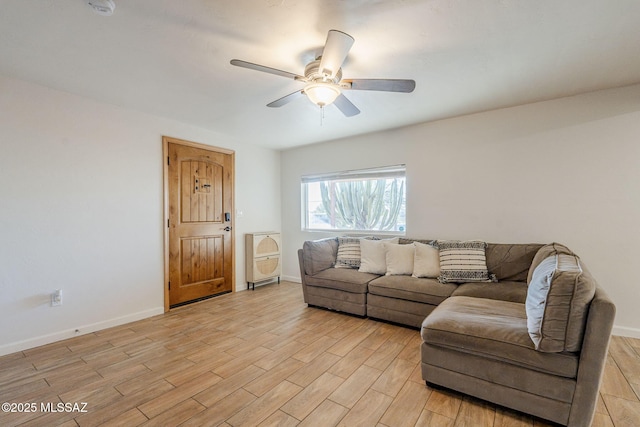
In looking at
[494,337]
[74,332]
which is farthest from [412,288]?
[74,332]

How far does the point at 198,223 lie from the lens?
3820mm

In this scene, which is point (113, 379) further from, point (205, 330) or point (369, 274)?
point (369, 274)

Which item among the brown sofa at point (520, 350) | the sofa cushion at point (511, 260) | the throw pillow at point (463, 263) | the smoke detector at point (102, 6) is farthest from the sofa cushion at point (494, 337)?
the smoke detector at point (102, 6)

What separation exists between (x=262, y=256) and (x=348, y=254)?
5.06ft

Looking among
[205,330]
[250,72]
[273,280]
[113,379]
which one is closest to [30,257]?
[113,379]

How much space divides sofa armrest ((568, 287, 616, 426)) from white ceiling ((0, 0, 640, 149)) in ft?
5.40

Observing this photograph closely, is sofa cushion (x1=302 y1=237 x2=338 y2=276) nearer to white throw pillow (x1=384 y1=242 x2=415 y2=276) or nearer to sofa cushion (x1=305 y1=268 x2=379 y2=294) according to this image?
sofa cushion (x1=305 y1=268 x2=379 y2=294)

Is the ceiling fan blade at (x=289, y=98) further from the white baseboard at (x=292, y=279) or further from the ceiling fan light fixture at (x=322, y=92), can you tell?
the white baseboard at (x=292, y=279)

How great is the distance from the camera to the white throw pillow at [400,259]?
3.24 meters

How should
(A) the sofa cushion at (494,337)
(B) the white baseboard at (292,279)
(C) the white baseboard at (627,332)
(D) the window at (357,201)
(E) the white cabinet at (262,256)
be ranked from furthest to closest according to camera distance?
(B) the white baseboard at (292,279) → (E) the white cabinet at (262,256) → (D) the window at (357,201) → (C) the white baseboard at (627,332) → (A) the sofa cushion at (494,337)

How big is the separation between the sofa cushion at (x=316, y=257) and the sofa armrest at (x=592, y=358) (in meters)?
2.54

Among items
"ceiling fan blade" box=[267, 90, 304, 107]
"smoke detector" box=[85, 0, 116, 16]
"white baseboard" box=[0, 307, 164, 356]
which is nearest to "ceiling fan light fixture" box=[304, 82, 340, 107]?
"ceiling fan blade" box=[267, 90, 304, 107]

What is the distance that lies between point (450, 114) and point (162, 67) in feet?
9.90

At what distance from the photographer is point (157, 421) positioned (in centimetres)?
161
